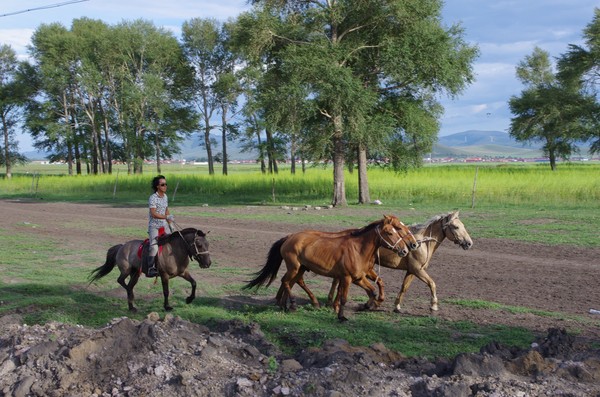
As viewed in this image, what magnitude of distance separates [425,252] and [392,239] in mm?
1285

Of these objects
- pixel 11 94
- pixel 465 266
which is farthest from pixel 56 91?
pixel 465 266

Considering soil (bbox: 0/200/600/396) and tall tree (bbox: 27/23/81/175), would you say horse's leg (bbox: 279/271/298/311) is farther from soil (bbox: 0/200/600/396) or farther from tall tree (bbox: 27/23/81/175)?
tall tree (bbox: 27/23/81/175)

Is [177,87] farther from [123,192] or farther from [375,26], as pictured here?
[375,26]

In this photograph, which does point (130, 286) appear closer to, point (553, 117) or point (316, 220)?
point (316, 220)

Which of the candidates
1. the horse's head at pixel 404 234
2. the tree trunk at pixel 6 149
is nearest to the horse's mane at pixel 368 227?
the horse's head at pixel 404 234

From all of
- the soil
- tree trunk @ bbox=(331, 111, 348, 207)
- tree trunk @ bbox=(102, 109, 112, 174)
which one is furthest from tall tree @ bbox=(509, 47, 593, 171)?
the soil

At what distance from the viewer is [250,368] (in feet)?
22.3

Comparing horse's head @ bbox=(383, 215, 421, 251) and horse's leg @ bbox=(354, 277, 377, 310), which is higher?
horse's head @ bbox=(383, 215, 421, 251)

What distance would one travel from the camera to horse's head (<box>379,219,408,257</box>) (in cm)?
915

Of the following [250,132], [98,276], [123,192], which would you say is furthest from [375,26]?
[250,132]

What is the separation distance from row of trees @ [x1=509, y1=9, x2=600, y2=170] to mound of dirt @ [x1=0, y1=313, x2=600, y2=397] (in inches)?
1854

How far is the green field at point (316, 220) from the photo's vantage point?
8.65 metres

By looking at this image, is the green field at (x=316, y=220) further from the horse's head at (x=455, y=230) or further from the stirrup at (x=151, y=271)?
the horse's head at (x=455, y=230)

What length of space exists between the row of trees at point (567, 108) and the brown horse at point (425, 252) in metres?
43.1
